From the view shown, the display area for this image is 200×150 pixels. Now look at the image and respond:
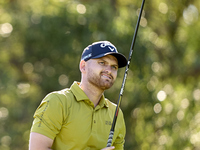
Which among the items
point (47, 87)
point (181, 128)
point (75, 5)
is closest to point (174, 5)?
point (75, 5)

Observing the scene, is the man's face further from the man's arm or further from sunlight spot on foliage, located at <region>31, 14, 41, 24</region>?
sunlight spot on foliage, located at <region>31, 14, 41, 24</region>

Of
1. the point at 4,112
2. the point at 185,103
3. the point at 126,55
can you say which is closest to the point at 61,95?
the point at 126,55

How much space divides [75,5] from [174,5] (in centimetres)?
234

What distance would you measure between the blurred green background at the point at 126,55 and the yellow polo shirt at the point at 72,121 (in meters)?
5.22

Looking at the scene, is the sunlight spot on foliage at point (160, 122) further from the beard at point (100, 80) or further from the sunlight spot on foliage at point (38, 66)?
the beard at point (100, 80)

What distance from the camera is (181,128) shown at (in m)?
7.77

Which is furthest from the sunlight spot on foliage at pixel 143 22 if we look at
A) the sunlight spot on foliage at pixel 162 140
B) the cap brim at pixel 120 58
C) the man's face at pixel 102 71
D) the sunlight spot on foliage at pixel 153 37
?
the man's face at pixel 102 71

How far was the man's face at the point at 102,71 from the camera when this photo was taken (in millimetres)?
2352

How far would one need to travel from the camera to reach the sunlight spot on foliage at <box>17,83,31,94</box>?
9.67 metres

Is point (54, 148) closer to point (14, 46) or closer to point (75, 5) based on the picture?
point (75, 5)

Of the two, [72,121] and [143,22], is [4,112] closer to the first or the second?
[143,22]

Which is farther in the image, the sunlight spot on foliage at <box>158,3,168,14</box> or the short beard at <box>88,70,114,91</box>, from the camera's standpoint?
the sunlight spot on foliage at <box>158,3,168,14</box>

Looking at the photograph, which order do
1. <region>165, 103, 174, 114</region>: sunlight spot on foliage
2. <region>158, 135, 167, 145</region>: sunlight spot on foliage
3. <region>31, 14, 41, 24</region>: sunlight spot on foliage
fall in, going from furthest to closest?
<region>31, 14, 41, 24</region>: sunlight spot on foliage → <region>165, 103, 174, 114</region>: sunlight spot on foliage → <region>158, 135, 167, 145</region>: sunlight spot on foliage

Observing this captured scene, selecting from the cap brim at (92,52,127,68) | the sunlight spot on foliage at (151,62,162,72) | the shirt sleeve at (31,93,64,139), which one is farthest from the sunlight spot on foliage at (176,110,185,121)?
the shirt sleeve at (31,93,64,139)
